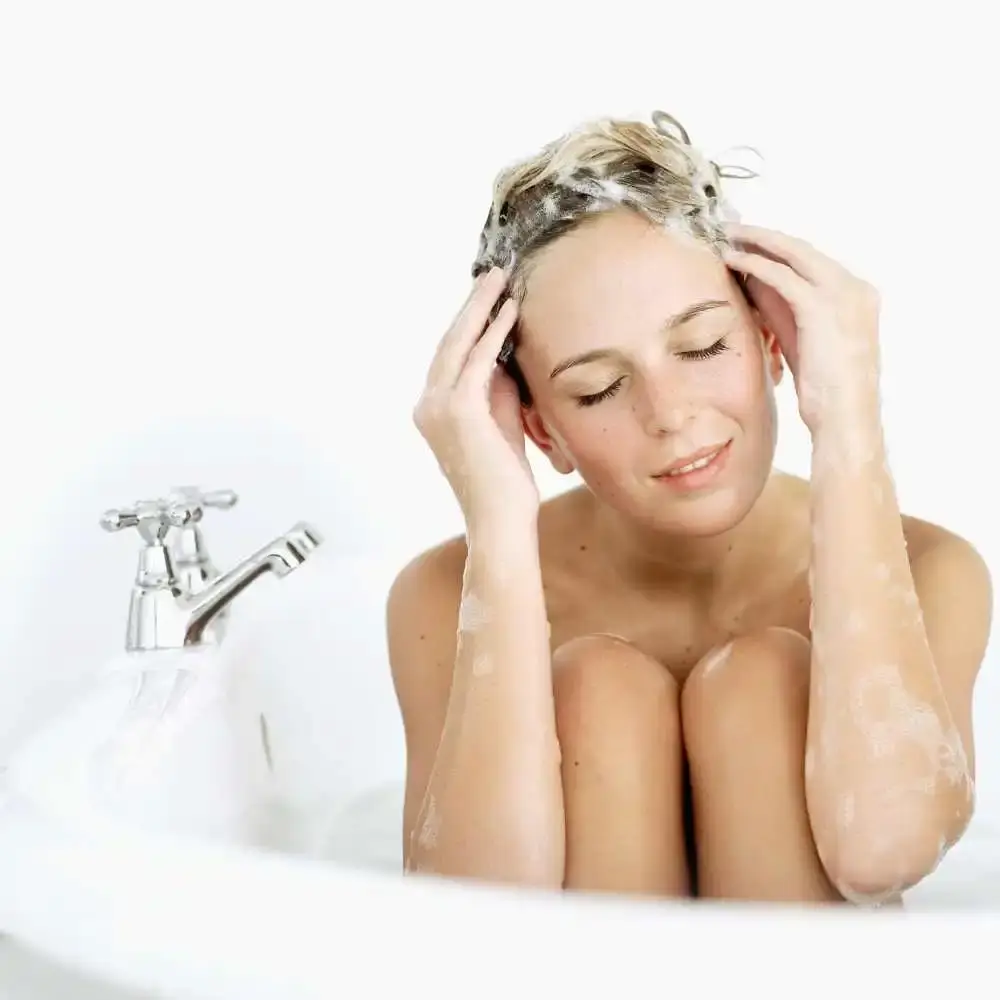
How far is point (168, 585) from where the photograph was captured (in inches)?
50.3

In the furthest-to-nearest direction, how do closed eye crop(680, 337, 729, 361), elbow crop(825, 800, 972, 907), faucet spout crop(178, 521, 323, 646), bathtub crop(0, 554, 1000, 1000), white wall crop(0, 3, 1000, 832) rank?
→ white wall crop(0, 3, 1000, 832), faucet spout crop(178, 521, 323, 646), closed eye crop(680, 337, 729, 361), elbow crop(825, 800, 972, 907), bathtub crop(0, 554, 1000, 1000)

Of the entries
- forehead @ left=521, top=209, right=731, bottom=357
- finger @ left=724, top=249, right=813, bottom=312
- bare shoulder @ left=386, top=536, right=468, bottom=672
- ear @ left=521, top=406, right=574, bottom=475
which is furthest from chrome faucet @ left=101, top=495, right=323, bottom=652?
finger @ left=724, top=249, right=813, bottom=312

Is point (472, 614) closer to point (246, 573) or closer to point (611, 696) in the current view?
point (611, 696)

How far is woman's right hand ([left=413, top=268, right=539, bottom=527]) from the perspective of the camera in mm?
963

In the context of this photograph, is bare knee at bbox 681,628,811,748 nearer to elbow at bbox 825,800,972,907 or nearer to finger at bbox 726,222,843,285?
elbow at bbox 825,800,972,907

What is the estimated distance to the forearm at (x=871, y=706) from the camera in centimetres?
84

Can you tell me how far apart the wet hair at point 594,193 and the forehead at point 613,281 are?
13mm

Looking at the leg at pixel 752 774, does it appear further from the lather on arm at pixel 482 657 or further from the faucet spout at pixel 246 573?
the faucet spout at pixel 246 573

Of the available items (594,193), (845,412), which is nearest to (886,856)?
(845,412)

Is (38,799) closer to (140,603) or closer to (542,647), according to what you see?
(542,647)

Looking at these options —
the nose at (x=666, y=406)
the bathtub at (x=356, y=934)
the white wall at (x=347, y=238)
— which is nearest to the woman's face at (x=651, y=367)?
the nose at (x=666, y=406)

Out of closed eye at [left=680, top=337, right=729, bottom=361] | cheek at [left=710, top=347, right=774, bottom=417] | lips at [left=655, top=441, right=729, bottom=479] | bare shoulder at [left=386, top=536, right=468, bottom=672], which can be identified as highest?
closed eye at [left=680, top=337, right=729, bottom=361]

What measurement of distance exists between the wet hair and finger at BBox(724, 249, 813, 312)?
0.09 ft

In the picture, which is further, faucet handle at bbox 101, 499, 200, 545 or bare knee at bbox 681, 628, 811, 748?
faucet handle at bbox 101, 499, 200, 545
